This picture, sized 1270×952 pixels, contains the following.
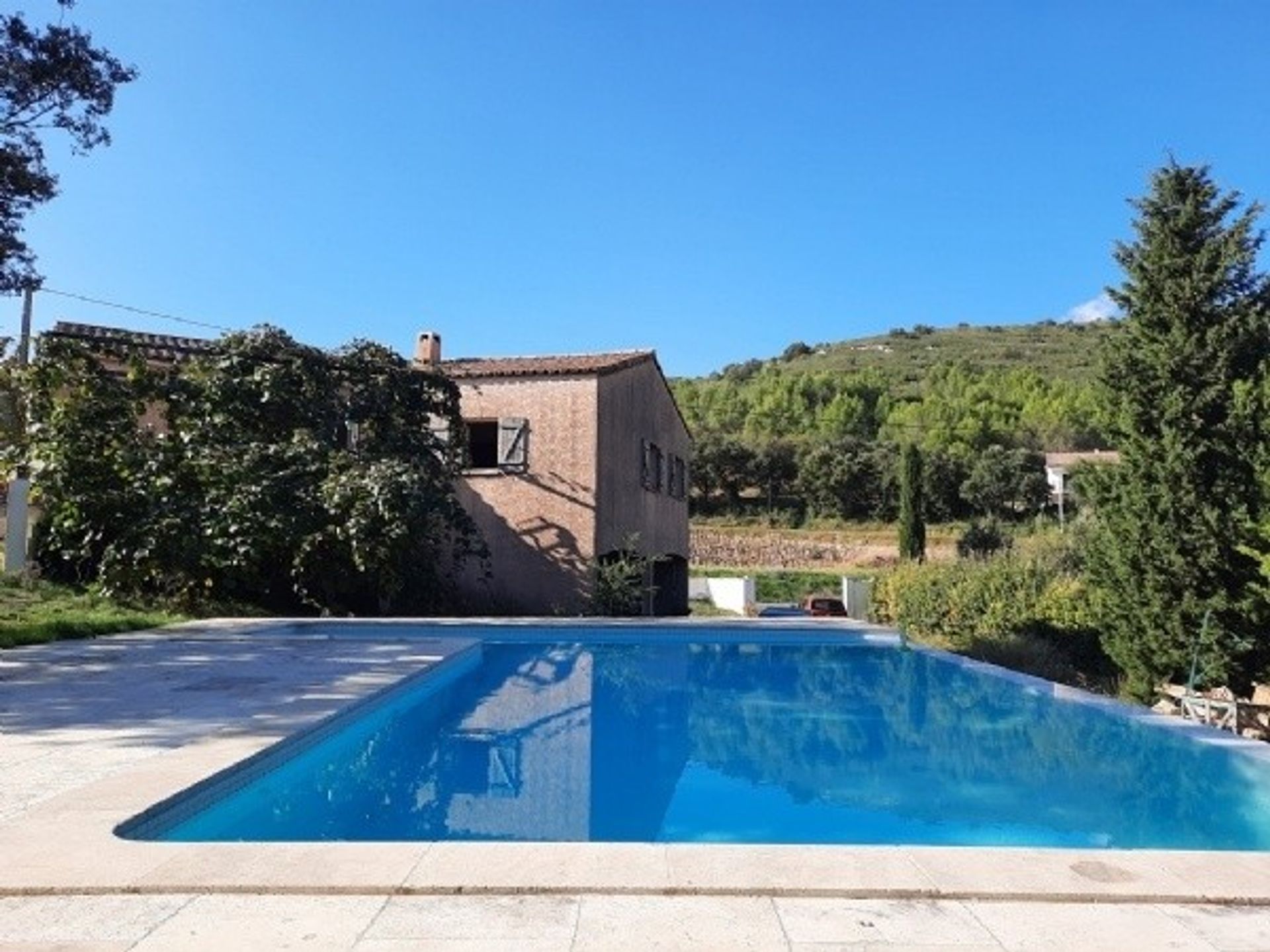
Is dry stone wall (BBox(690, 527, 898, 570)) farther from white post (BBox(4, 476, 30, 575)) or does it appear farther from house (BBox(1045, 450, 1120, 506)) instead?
white post (BBox(4, 476, 30, 575))

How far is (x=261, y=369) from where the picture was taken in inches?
619

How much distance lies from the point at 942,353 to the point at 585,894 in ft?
287

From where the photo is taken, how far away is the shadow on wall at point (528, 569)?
17.2 metres

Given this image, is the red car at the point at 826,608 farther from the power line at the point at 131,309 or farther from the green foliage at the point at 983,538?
the power line at the point at 131,309

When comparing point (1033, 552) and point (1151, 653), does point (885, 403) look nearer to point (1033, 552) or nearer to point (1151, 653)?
point (1033, 552)

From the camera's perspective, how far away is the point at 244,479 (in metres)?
14.5

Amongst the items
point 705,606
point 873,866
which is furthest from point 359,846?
point 705,606

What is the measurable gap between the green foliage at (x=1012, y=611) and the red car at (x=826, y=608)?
7.66 metres

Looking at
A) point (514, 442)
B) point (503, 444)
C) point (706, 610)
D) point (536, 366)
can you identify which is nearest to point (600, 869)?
point (514, 442)

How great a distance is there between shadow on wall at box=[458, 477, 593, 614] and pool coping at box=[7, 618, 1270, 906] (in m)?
13.3

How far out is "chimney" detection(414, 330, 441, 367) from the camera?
19.6m

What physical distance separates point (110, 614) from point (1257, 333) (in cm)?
1485

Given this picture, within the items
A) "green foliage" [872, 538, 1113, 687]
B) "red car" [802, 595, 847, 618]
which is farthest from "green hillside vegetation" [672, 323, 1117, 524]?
"green foliage" [872, 538, 1113, 687]

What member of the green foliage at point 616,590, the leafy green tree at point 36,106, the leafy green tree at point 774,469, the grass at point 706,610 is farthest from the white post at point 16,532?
the leafy green tree at point 774,469
